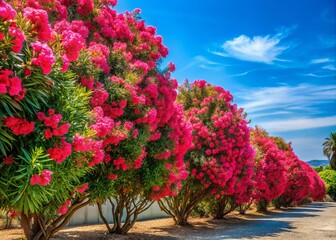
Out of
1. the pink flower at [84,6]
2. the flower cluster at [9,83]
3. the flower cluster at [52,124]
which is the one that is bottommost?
the flower cluster at [52,124]

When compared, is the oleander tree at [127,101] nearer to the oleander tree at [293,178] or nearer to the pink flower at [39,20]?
the pink flower at [39,20]

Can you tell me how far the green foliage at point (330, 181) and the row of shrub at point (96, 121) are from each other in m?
53.1

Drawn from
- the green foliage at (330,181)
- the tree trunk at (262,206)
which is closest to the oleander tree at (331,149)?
the green foliage at (330,181)

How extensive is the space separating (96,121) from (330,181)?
2622 inches

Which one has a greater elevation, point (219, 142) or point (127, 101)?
point (219, 142)

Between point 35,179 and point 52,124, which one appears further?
point 52,124

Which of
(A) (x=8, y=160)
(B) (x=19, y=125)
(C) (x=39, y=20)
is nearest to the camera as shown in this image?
(B) (x=19, y=125)

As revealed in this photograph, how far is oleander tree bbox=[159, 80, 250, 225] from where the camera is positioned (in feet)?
54.9

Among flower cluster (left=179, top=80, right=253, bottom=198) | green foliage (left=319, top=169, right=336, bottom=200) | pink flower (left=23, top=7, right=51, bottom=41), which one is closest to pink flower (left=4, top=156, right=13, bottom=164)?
pink flower (left=23, top=7, right=51, bottom=41)

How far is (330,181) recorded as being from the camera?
66.0 metres

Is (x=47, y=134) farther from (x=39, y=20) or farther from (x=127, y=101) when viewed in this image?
(x=127, y=101)

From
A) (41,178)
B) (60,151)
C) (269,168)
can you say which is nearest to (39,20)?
(60,151)

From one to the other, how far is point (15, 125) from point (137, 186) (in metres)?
6.40

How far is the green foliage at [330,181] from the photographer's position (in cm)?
6539
